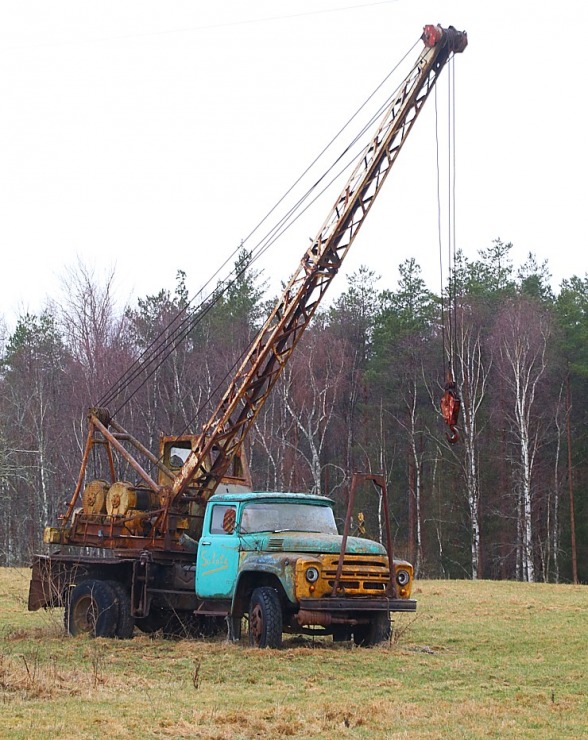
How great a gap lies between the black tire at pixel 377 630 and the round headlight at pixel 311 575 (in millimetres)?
1216

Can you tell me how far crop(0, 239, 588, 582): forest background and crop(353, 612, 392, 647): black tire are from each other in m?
23.2

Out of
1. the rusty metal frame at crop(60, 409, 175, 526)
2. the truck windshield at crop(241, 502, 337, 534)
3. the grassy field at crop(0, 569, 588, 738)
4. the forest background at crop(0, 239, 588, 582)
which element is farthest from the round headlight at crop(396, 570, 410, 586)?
the forest background at crop(0, 239, 588, 582)

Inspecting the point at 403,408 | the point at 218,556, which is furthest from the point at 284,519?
the point at 403,408

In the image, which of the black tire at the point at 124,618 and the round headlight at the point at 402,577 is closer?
the round headlight at the point at 402,577

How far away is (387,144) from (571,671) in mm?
11128

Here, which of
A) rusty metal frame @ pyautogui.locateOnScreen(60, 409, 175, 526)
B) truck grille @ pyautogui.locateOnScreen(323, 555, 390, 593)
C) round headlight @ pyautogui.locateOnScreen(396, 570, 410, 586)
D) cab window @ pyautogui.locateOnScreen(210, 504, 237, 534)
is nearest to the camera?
truck grille @ pyautogui.locateOnScreen(323, 555, 390, 593)

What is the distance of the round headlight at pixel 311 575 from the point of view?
13391 mm

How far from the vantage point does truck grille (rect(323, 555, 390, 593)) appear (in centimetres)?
1354

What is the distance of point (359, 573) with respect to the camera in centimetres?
1374

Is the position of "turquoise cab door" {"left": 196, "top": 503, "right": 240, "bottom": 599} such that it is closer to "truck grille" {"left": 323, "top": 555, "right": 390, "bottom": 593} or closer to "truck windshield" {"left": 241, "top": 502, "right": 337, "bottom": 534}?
"truck windshield" {"left": 241, "top": 502, "right": 337, "bottom": 534}

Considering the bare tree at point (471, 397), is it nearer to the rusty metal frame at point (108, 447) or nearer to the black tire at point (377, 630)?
the rusty metal frame at point (108, 447)

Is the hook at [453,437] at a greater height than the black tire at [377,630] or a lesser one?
greater

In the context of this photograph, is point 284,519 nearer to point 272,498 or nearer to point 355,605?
point 272,498

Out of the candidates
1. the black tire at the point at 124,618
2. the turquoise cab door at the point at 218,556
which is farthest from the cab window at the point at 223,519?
the black tire at the point at 124,618
